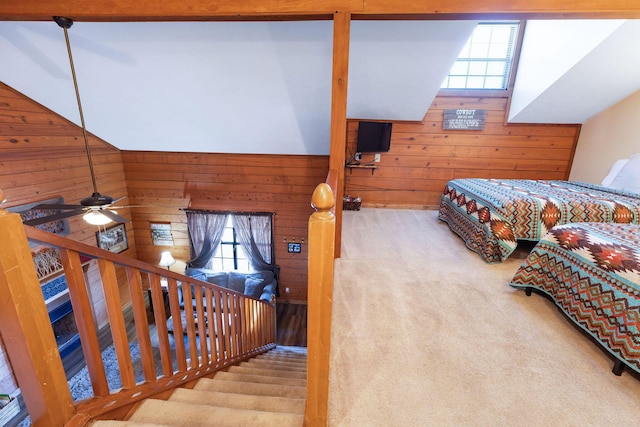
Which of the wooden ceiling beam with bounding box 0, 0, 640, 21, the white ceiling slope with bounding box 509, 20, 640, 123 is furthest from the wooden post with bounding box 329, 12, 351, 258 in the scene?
the white ceiling slope with bounding box 509, 20, 640, 123

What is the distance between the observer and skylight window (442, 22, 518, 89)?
12.5 feet

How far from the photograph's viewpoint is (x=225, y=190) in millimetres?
5398

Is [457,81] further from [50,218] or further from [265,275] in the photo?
[50,218]

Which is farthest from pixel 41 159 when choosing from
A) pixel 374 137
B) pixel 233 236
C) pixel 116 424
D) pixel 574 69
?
pixel 574 69

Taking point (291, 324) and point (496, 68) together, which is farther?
point (291, 324)

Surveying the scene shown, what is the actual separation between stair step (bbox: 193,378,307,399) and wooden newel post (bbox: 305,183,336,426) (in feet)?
2.41

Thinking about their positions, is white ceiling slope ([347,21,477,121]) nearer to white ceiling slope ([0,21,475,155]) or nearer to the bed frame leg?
white ceiling slope ([0,21,475,155])

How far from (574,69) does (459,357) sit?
329cm

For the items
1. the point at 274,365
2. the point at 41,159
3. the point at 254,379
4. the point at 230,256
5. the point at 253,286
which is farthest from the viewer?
the point at 230,256

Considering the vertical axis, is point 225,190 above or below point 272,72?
below

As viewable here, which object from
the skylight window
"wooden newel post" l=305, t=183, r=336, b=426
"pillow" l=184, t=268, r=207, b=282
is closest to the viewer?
"wooden newel post" l=305, t=183, r=336, b=426

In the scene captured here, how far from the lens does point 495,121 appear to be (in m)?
4.02

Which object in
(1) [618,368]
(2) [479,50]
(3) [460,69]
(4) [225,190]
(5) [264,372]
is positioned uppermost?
(2) [479,50]

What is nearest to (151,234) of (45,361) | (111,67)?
(111,67)
